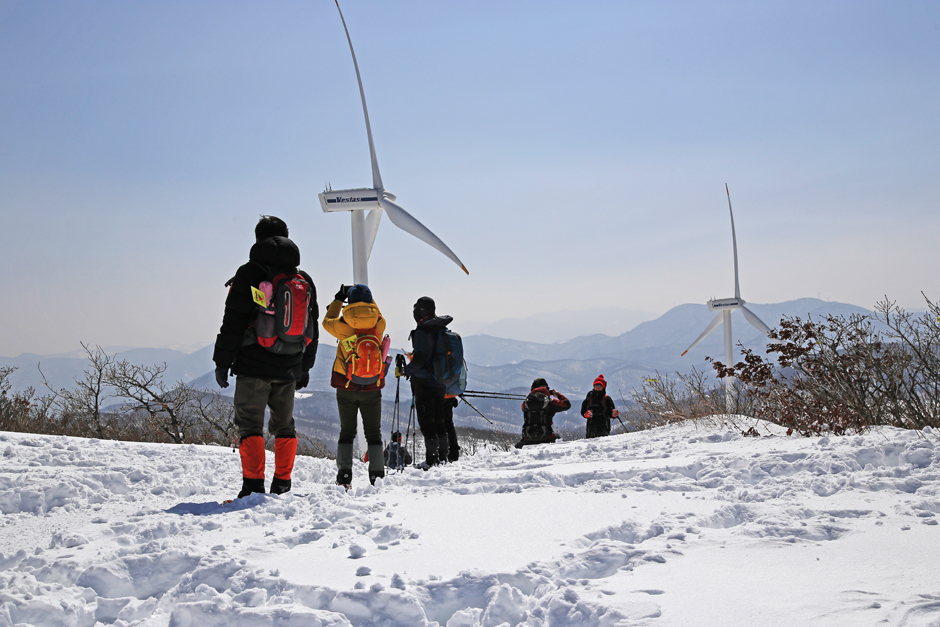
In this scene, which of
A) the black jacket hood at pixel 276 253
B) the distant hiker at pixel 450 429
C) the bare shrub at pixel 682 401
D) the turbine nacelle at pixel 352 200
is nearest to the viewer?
the black jacket hood at pixel 276 253

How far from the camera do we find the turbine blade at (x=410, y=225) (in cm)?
1533

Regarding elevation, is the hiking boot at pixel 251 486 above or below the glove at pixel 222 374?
below

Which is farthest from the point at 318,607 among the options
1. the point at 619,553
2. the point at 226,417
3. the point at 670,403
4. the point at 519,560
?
the point at 226,417

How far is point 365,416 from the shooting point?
5941mm

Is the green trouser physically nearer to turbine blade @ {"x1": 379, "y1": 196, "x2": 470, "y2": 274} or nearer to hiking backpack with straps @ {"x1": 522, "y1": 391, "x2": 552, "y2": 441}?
hiking backpack with straps @ {"x1": 522, "y1": 391, "x2": 552, "y2": 441}

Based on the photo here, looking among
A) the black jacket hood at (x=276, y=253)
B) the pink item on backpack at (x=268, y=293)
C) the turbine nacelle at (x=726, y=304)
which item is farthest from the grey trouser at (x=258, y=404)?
the turbine nacelle at (x=726, y=304)

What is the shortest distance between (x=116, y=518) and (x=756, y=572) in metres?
Result: 3.95

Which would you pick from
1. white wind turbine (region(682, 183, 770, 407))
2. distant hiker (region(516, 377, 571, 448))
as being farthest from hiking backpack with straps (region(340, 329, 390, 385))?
white wind turbine (region(682, 183, 770, 407))

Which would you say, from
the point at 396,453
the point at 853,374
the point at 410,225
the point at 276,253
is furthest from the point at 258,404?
the point at 410,225

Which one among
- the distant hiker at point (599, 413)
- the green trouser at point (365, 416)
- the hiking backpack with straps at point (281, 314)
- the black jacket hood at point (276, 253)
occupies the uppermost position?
the black jacket hood at point (276, 253)

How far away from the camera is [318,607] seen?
2514mm

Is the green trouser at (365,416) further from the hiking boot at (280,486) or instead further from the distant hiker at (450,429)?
the distant hiker at (450,429)

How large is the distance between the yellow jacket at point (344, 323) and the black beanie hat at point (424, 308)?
149 cm

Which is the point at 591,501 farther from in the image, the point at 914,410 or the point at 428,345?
the point at 914,410
